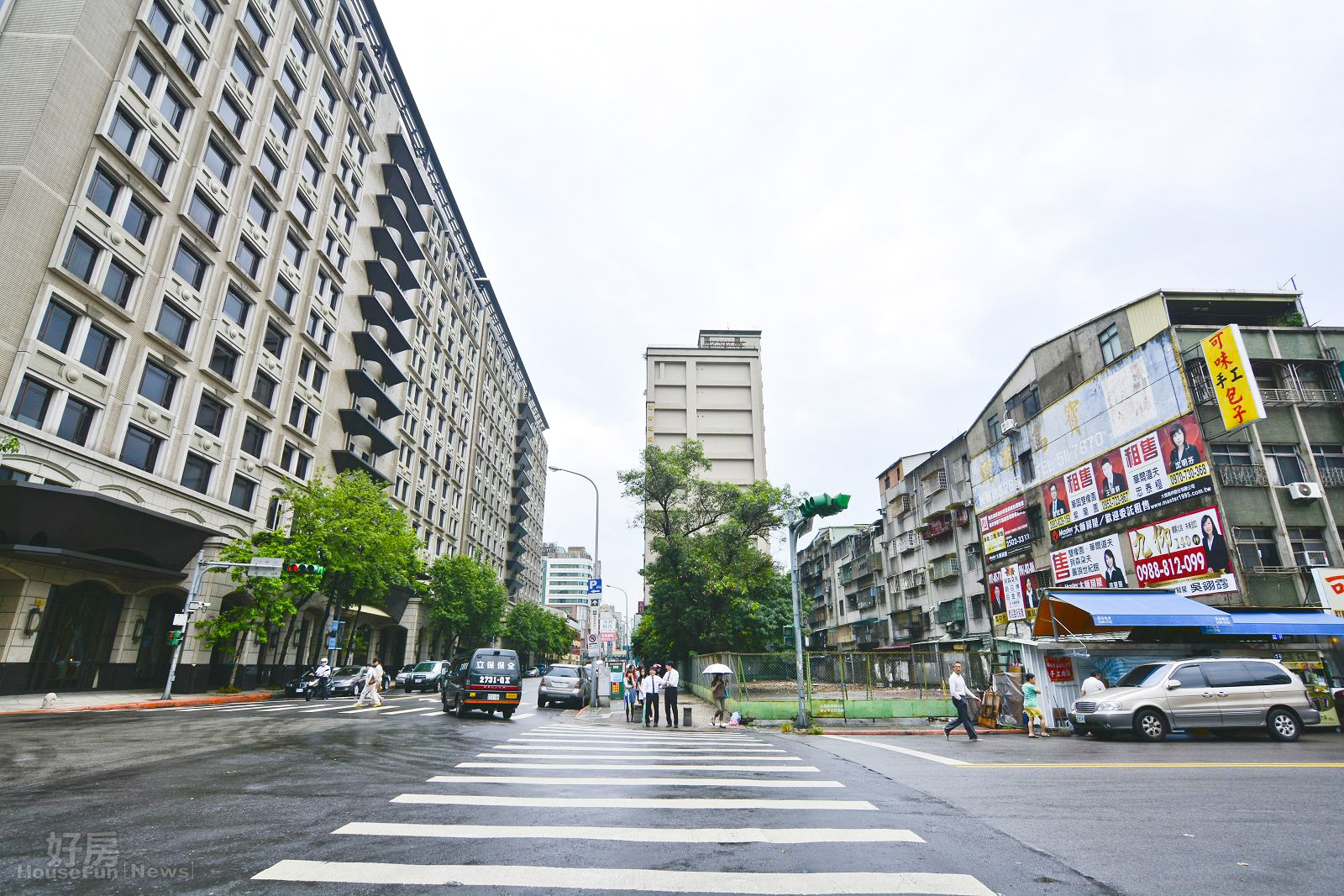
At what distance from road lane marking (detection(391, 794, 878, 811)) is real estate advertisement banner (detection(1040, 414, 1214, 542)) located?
22844 millimetres

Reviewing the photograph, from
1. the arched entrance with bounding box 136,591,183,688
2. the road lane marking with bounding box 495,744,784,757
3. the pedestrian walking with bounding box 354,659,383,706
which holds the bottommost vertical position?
the road lane marking with bounding box 495,744,784,757

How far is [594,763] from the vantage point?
11.1 m

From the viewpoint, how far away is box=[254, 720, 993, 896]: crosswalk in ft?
15.5

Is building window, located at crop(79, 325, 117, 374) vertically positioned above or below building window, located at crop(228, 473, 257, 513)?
above

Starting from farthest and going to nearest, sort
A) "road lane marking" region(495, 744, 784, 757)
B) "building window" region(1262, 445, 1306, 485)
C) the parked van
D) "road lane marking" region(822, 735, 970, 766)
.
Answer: "building window" region(1262, 445, 1306, 485), the parked van, "road lane marking" region(495, 744, 784, 757), "road lane marking" region(822, 735, 970, 766)

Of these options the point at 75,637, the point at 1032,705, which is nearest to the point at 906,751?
the point at 1032,705

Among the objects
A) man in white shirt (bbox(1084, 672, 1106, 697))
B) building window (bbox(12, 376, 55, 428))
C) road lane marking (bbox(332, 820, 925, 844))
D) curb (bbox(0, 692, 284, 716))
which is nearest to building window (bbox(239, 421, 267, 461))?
building window (bbox(12, 376, 55, 428))


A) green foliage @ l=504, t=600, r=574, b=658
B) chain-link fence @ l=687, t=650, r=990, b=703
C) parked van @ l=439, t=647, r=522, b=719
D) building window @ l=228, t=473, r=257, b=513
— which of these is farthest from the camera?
green foliage @ l=504, t=600, r=574, b=658

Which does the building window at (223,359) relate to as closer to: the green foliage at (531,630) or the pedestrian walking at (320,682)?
the pedestrian walking at (320,682)

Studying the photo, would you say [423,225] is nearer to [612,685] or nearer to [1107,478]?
[612,685]

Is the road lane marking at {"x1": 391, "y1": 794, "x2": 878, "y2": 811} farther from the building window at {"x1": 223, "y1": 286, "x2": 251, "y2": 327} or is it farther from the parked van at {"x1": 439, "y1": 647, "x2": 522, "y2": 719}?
the building window at {"x1": 223, "y1": 286, "x2": 251, "y2": 327}

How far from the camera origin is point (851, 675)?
2167 centimetres

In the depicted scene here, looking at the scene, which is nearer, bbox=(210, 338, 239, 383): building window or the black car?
bbox=(210, 338, 239, 383): building window

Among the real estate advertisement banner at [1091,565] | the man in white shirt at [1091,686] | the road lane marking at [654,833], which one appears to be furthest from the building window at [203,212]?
the real estate advertisement banner at [1091,565]
